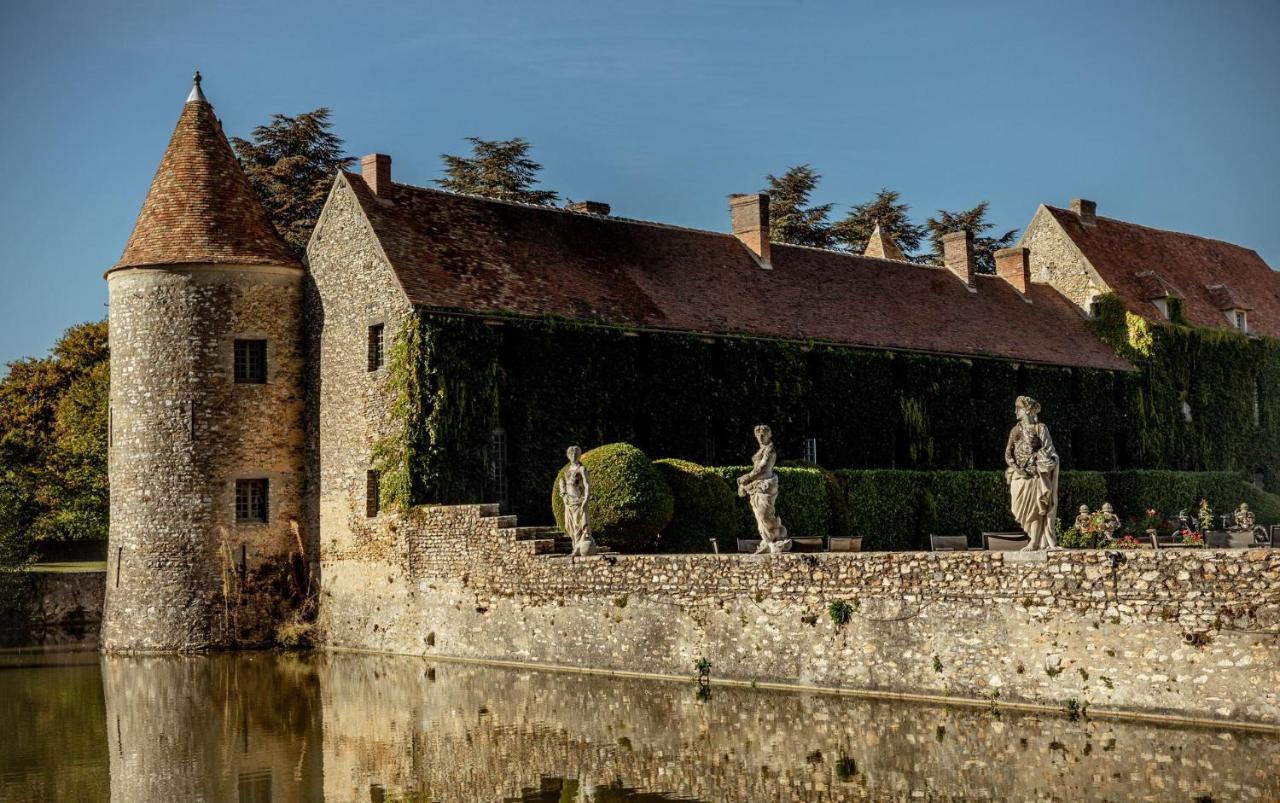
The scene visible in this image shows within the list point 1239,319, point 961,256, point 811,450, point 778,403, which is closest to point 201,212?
point 778,403

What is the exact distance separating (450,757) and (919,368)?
23.0m

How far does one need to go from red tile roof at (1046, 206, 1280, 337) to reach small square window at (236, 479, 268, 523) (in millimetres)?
26377

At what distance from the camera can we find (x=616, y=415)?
2981 centimetres

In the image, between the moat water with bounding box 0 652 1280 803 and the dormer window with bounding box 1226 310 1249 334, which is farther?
the dormer window with bounding box 1226 310 1249 334

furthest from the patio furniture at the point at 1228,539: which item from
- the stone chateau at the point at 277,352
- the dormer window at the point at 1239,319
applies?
the dormer window at the point at 1239,319

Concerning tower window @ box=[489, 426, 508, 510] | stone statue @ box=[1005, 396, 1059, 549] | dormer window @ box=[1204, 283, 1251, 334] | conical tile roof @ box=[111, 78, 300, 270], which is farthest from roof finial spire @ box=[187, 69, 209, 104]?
dormer window @ box=[1204, 283, 1251, 334]

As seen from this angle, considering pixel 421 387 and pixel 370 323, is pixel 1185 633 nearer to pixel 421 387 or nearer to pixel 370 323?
pixel 421 387

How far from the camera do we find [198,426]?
1128 inches

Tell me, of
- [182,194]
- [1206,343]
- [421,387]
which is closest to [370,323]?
[421,387]

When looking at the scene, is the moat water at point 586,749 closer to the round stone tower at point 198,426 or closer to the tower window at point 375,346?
the round stone tower at point 198,426

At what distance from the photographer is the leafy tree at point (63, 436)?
41.5 meters

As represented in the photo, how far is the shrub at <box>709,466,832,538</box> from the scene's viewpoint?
1134 inches

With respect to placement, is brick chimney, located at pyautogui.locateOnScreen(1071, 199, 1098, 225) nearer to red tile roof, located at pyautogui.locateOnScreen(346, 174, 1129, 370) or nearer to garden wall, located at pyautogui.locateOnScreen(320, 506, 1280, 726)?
red tile roof, located at pyautogui.locateOnScreen(346, 174, 1129, 370)

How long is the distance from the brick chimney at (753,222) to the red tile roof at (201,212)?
1192 centimetres
